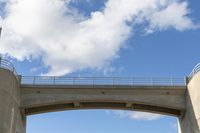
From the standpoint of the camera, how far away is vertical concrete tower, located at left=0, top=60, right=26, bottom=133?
38.2 m

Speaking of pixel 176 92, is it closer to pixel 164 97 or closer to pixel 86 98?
pixel 164 97

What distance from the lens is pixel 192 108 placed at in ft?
141

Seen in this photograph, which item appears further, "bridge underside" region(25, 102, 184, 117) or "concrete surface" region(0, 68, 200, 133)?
"bridge underside" region(25, 102, 184, 117)

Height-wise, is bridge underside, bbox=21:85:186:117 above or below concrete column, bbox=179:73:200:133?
A: above

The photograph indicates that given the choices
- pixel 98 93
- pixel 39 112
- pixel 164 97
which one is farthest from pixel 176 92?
pixel 39 112

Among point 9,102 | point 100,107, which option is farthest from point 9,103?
point 100,107

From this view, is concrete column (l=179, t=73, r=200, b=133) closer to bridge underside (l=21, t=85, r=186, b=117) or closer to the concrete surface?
the concrete surface

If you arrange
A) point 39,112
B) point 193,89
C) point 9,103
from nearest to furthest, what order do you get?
point 9,103 → point 193,89 → point 39,112

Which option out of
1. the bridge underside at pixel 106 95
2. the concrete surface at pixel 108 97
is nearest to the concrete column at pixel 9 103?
the concrete surface at pixel 108 97

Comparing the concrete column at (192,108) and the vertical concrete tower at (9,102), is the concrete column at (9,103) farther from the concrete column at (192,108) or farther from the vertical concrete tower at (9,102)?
the concrete column at (192,108)

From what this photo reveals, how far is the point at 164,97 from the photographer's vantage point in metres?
45.2

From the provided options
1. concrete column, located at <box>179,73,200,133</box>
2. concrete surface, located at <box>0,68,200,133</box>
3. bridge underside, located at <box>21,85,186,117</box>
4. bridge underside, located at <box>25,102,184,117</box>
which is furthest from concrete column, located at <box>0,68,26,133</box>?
concrete column, located at <box>179,73,200,133</box>

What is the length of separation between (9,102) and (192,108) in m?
17.7

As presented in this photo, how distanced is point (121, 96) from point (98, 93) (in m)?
2.41
